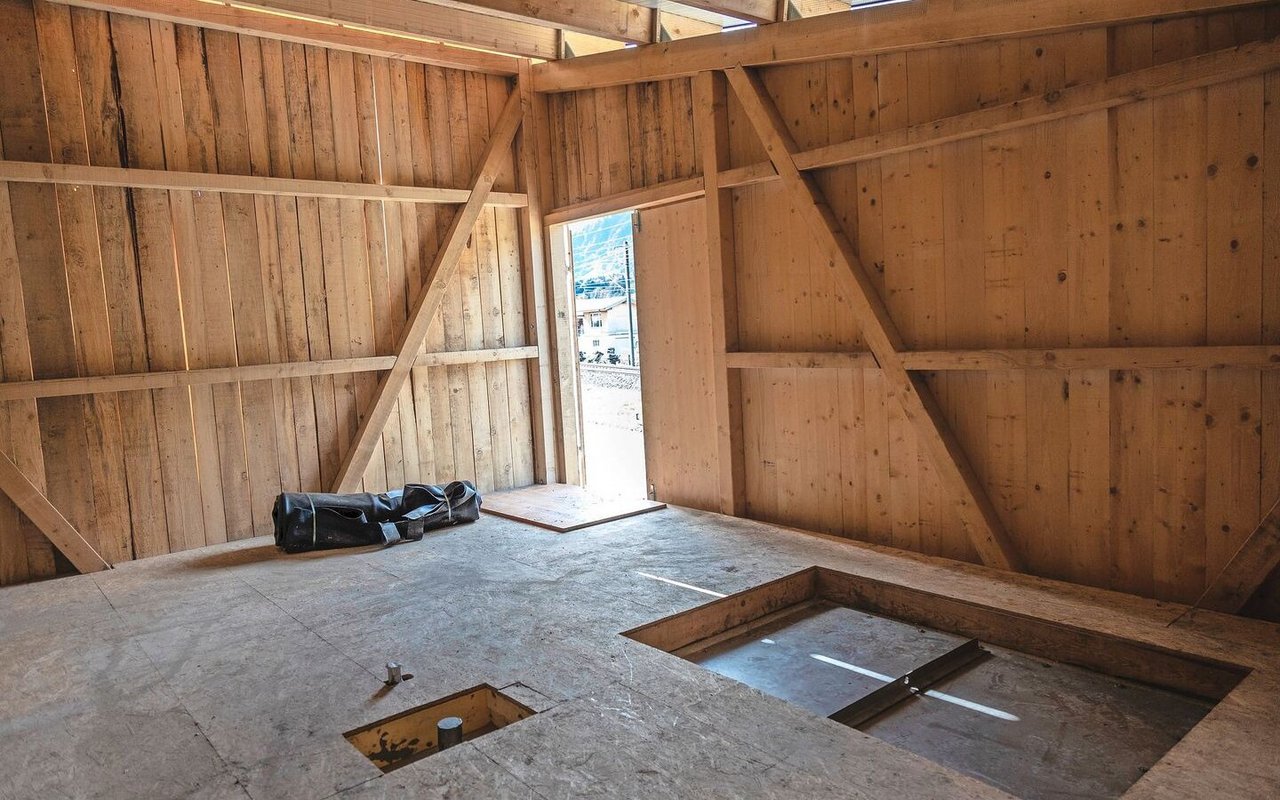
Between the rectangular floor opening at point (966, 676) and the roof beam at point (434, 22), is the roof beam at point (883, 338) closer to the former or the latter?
the rectangular floor opening at point (966, 676)

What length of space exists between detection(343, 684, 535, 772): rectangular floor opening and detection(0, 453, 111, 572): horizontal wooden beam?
122 inches

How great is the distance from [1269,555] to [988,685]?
3.90 feet

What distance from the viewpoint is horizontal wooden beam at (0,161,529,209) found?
4758mm

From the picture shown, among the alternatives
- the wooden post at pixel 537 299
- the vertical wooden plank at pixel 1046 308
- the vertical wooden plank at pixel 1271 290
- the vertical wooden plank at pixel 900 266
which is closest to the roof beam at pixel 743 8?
the vertical wooden plank at pixel 900 266

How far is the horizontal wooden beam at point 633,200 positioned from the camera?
5547mm

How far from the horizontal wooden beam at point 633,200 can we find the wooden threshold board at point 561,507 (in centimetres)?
208

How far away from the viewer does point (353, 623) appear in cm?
375

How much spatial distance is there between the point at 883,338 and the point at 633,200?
227 cm

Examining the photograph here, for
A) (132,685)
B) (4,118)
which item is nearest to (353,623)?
(132,685)

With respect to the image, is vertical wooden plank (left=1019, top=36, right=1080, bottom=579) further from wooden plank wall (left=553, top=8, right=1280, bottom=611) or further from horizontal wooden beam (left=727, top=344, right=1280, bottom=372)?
horizontal wooden beam (left=727, top=344, right=1280, bottom=372)

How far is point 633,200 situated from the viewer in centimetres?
595

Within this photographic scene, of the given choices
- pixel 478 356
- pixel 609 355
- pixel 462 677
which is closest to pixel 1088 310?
pixel 462 677

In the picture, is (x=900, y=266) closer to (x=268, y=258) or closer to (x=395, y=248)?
(x=395, y=248)

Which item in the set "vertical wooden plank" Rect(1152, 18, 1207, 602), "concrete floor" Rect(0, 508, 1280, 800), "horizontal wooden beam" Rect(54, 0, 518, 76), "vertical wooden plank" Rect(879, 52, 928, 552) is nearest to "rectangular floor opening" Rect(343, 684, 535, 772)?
"concrete floor" Rect(0, 508, 1280, 800)
